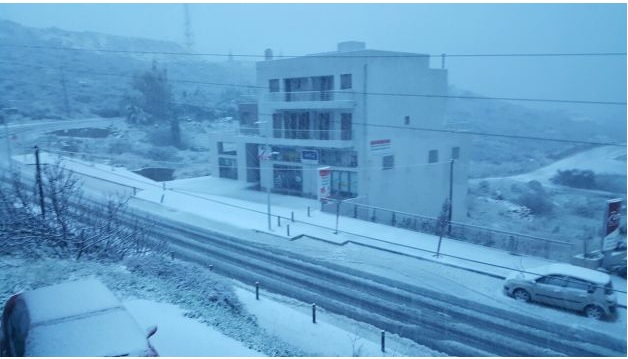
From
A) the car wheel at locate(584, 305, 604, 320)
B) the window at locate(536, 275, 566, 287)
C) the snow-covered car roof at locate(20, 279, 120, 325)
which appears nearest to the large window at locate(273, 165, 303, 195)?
the window at locate(536, 275, 566, 287)

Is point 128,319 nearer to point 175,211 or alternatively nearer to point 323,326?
point 323,326

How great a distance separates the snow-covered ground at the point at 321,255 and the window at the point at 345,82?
19.6 feet

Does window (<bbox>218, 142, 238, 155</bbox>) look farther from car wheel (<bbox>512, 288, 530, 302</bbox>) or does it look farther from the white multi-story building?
car wheel (<bbox>512, 288, 530, 302</bbox>)

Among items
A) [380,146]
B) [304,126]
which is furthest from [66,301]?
[304,126]

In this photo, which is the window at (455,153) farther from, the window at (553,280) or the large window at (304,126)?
the window at (553,280)

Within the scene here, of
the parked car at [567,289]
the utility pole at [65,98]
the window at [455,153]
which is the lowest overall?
the parked car at [567,289]

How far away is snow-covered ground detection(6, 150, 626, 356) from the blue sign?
2.18 meters

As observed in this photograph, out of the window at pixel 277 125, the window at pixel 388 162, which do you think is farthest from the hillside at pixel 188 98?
the window at pixel 388 162

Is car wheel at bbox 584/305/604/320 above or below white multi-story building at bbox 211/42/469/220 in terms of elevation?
below

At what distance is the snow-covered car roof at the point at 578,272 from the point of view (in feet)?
28.3

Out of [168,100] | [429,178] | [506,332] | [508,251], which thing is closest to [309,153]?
Answer: [429,178]

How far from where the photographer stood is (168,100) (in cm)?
4162

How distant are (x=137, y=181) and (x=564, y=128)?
75.9ft

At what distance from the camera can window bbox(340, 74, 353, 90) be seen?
63.4 ft
